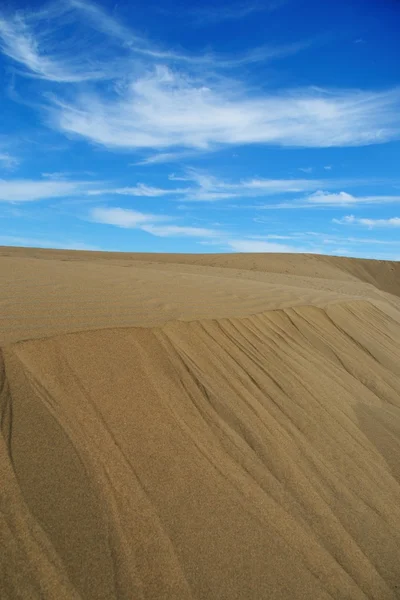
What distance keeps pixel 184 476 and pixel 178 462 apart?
0.35ft

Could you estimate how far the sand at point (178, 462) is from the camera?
7.11 feet

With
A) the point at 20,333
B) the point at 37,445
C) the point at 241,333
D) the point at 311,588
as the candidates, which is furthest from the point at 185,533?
the point at 241,333

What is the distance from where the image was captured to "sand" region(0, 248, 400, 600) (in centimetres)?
217

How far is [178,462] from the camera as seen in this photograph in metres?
2.81

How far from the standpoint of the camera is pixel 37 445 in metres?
2.53

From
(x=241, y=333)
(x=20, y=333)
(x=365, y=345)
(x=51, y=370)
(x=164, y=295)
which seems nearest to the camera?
(x=51, y=370)

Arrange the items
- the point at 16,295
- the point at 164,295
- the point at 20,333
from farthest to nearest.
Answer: the point at 164,295
the point at 16,295
the point at 20,333

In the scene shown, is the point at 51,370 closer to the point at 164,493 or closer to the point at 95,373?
the point at 95,373

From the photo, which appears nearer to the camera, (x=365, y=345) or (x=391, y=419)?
(x=391, y=419)

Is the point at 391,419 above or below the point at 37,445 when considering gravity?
below

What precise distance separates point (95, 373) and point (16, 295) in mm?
1818

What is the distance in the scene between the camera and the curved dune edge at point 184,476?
7.06ft

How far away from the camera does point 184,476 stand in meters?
2.73

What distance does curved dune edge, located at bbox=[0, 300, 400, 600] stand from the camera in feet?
7.06
